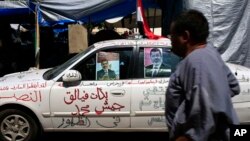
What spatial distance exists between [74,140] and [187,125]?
4.64 m

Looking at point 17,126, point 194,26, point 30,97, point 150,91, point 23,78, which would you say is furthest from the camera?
point 23,78

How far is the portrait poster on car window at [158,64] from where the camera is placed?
584 centimetres

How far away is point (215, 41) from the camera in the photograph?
877 cm

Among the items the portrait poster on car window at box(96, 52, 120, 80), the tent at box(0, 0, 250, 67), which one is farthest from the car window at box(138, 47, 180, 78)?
the tent at box(0, 0, 250, 67)

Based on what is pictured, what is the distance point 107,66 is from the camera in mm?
5887

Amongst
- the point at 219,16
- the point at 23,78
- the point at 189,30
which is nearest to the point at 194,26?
the point at 189,30

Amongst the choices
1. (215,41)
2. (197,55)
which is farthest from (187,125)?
(215,41)

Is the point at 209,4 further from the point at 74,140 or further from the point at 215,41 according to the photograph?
the point at 74,140

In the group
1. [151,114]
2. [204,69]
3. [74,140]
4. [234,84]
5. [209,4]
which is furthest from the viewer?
[209,4]

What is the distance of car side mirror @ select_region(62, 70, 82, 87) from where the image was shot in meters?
5.75

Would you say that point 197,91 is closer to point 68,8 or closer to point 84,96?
point 84,96

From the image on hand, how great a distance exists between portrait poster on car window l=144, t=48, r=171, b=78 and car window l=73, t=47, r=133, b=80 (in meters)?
0.25

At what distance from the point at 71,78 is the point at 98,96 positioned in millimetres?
416

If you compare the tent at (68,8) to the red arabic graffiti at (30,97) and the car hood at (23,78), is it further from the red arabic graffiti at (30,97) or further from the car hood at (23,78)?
the red arabic graffiti at (30,97)
